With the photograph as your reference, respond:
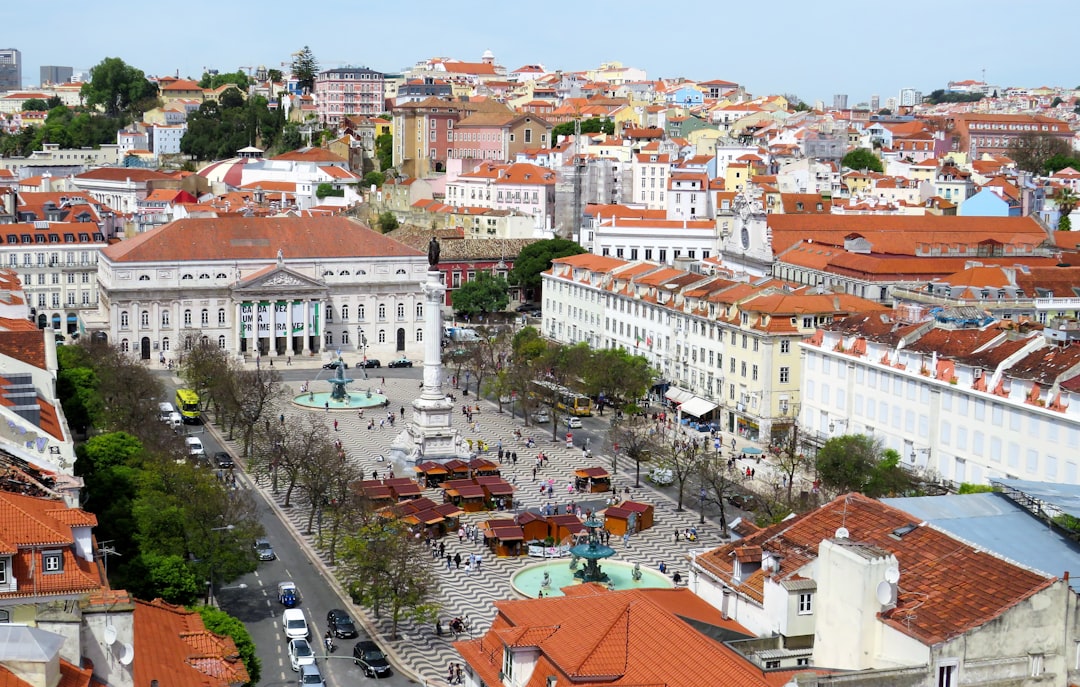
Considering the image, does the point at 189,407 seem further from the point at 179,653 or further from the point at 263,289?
the point at 179,653

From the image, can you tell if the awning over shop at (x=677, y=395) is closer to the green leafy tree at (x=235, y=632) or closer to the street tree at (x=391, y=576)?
the street tree at (x=391, y=576)

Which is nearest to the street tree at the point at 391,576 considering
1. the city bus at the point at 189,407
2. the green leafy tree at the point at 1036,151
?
the city bus at the point at 189,407

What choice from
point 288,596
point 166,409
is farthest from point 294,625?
point 166,409

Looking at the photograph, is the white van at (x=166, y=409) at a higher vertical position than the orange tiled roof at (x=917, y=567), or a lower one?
lower

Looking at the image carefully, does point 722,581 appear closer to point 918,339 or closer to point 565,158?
point 918,339

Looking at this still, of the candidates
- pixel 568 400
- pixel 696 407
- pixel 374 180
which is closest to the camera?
pixel 696 407

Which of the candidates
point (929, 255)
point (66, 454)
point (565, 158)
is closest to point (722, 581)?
point (66, 454)
